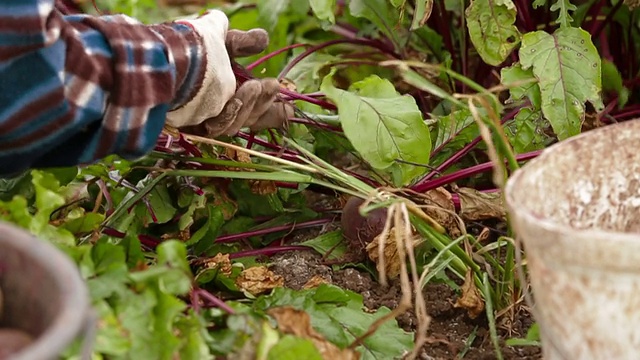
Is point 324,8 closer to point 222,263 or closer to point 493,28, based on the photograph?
point 493,28

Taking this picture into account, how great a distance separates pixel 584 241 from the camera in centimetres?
85

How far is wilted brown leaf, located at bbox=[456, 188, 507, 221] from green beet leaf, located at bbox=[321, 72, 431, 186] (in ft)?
0.39

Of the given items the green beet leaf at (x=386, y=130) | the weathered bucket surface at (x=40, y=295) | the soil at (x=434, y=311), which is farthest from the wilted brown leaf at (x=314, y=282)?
A: the weathered bucket surface at (x=40, y=295)

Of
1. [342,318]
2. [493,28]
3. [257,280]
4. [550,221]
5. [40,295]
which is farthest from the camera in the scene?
[493,28]

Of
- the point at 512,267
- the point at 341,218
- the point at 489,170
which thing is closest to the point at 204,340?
the point at 512,267

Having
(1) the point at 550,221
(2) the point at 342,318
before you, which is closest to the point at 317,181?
(2) the point at 342,318

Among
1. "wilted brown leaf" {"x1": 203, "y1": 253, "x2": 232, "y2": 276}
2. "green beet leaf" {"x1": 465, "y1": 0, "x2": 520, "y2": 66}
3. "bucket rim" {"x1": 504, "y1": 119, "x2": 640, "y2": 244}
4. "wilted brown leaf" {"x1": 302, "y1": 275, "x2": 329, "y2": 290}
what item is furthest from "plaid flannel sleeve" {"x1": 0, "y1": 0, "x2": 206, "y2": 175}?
"green beet leaf" {"x1": 465, "y1": 0, "x2": 520, "y2": 66}

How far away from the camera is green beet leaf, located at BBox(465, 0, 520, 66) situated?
5.44ft

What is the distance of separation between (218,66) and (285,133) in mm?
297

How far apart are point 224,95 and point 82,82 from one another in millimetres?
282

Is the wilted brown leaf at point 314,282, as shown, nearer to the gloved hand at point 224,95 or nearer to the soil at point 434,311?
the soil at point 434,311

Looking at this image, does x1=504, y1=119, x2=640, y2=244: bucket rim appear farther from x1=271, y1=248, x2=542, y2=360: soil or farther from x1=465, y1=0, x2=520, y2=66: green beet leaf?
x1=465, y1=0, x2=520, y2=66: green beet leaf

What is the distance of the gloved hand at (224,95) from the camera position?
52.1 inches

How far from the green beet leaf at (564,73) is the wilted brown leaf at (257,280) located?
21.2 inches
